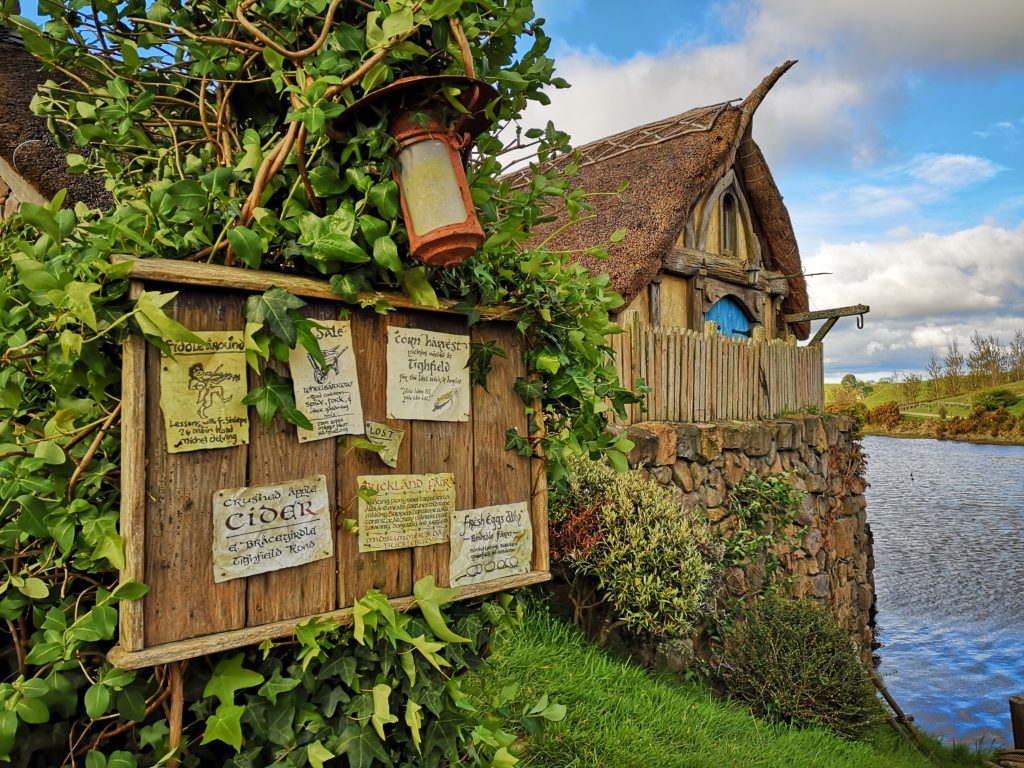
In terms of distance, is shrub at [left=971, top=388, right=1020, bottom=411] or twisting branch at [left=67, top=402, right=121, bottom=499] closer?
twisting branch at [left=67, top=402, right=121, bottom=499]

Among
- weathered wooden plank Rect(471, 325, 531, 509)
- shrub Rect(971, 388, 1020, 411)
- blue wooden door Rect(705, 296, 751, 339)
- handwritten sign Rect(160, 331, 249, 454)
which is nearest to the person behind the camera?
handwritten sign Rect(160, 331, 249, 454)

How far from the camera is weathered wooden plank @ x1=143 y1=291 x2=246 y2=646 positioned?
1.25 metres

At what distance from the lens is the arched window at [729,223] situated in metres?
10.5

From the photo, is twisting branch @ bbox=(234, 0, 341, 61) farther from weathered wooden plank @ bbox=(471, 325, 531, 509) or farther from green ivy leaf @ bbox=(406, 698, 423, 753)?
green ivy leaf @ bbox=(406, 698, 423, 753)

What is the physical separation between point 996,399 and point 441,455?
133 feet

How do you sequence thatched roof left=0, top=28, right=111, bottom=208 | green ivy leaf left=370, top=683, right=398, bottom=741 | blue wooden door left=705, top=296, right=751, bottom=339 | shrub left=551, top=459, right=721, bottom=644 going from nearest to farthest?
1. green ivy leaf left=370, top=683, right=398, bottom=741
2. thatched roof left=0, top=28, right=111, bottom=208
3. shrub left=551, top=459, right=721, bottom=644
4. blue wooden door left=705, top=296, right=751, bottom=339

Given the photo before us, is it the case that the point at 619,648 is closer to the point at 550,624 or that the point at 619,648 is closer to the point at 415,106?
the point at 550,624

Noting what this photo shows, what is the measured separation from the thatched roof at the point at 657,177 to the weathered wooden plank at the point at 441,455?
569 cm

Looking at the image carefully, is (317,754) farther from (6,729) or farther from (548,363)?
(548,363)

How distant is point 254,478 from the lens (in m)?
1.38

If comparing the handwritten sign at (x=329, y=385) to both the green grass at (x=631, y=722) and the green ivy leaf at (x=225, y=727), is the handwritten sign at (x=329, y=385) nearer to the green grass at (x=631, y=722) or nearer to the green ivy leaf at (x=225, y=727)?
the green ivy leaf at (x=225, y=727)

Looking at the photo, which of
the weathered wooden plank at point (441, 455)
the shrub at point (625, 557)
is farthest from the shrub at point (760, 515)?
the weathered wooden plank at point (441, 455)

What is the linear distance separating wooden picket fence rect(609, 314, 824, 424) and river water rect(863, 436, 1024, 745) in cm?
402

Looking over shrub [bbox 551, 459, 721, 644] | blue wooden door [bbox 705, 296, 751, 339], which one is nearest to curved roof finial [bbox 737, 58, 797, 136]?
blue wooden door [bbox 705, 296, 751, 339]
